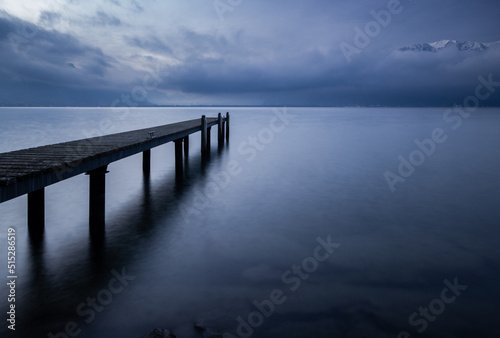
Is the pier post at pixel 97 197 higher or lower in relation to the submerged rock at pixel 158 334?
higher

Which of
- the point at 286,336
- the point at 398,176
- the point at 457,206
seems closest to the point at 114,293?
the point at 286,336

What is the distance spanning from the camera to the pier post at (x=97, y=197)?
24.8 ft

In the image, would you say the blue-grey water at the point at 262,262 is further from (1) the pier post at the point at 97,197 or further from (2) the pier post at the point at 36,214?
(1) the pier post at the point at 97,197

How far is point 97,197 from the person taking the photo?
25.3ft

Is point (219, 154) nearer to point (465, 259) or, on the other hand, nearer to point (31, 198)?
point (31, 198)

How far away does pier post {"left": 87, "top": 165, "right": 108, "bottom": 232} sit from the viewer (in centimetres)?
756

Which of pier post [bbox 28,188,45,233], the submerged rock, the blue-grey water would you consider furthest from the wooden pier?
the submerged rock

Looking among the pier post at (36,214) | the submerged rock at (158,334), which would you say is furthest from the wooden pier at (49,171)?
the submerged rock at (158,334)

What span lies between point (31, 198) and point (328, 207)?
7838mm

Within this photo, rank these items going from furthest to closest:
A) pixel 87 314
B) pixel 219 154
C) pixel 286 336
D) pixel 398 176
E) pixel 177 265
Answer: pixel 219 154 → pixel 398 176 → pixel 177 265 → pixel 87 314 → pixel 286 336

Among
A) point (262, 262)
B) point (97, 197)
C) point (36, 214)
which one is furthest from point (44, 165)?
point (262, 262)

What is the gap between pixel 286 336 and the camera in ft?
14.6

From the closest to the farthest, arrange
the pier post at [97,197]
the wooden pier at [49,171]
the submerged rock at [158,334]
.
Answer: the submerged rock at [158,334]
the wooden pier at [49,171]
the pier post at [97,197]

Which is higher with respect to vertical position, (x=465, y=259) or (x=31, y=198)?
(x=31, y=198)
